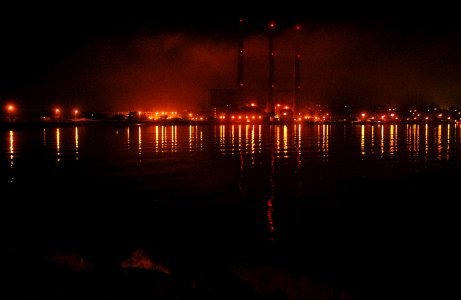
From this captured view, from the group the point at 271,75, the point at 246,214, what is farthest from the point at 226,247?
the point at 271,75

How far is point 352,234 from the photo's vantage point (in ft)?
22.5

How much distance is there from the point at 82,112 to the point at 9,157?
294 ft

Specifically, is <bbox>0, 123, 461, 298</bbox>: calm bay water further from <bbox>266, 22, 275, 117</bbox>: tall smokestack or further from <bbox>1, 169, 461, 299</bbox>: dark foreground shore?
<bbox>266, 22, 275, 117</bbox>: tall smokestack

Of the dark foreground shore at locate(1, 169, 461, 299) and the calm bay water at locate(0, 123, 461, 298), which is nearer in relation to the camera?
the dark foreground shore at locate(1, 169, 461, 299)

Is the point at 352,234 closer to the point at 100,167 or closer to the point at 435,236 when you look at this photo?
the point at 435,236

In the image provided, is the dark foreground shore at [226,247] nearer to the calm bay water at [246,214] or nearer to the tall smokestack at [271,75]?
the calm bay water at [246,214]

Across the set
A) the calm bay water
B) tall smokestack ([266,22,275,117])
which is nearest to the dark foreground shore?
the calm bay water

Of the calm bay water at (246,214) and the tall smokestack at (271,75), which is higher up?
the tall smokestack at (271,75)

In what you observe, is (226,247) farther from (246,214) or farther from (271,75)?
(271,75)

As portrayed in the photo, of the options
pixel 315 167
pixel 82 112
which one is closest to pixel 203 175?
pixel 315 167

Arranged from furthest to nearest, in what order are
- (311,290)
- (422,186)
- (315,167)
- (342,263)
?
(315,167) → (422,186) → (342,263) → (311,290)

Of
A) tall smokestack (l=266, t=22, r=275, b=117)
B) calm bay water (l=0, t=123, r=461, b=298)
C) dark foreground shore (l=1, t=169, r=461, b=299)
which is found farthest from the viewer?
tall smokestack (l=266, t=22, r=275, b=117)

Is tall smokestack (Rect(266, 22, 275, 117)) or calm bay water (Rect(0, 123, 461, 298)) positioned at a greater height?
tall smokestack (Rect(266, 22, 275, 117))

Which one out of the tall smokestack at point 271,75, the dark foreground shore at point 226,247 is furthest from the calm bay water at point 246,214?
the tall smokestack at point 271,75
